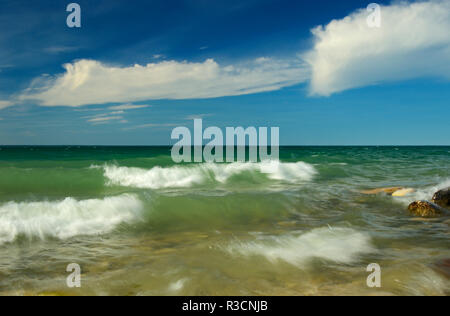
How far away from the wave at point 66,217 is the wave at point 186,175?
23.9 ft

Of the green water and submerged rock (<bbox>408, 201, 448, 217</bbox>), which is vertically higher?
submerged rock (<bbox>408, 201, 448, 217</bbox>)

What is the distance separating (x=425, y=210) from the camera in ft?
26.1

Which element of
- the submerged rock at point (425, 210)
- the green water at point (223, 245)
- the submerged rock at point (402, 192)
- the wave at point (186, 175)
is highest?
the wave at point (186, 175)

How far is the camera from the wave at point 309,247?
194 inches

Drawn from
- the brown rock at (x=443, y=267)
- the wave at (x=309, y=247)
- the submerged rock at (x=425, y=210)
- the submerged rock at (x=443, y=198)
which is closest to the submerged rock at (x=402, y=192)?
the submerged rock at (x=443, y=198)

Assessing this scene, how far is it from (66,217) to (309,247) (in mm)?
5563

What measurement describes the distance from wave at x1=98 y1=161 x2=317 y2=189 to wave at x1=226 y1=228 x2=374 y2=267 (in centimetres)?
1044

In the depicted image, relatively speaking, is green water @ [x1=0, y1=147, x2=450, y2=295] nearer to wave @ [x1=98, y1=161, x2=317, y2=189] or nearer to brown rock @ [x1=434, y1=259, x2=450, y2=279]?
brown rock @ [x1=434, y1=259, x2=450, y2=279]

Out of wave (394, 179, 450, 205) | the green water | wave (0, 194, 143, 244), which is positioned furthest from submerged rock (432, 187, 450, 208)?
wave (0, 194, 143, 244)

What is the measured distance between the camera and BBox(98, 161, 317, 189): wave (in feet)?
55.8

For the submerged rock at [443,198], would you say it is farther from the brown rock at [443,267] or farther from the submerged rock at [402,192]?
the brown rock at [443,267]

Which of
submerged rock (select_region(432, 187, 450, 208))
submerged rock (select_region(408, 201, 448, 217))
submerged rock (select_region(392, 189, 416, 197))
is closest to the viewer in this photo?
submerged rock (select_region(408, 201, 448, 217))
